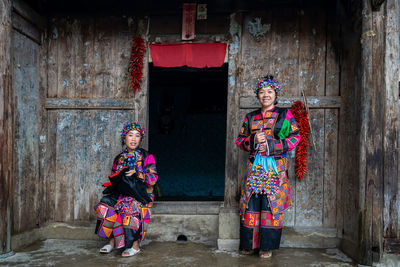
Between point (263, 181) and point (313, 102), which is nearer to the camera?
point (263, 181)

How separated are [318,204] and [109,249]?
2506 mm

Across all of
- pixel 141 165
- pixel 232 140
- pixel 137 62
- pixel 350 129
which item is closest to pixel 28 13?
pixel 137 62

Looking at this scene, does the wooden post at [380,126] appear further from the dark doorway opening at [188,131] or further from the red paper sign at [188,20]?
the dark doorway opening at [188,131]

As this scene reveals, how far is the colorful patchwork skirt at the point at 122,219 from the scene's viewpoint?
365cm

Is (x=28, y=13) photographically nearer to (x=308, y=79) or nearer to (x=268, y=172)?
(x=268, y=172)

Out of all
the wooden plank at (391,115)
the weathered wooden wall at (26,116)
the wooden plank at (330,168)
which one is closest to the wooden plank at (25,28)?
the weathered wooden wall at (26,116)

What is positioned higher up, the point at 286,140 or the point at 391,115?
the point at 391,115

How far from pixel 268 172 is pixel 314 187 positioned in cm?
94

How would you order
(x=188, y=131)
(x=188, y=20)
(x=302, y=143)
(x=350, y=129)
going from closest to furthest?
1. (x=350, y=129)
2. (x=302, y=143)
3. (x=188, y=20)
4. (x=188, y=131)

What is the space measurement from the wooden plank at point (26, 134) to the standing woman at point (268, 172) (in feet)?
8.42

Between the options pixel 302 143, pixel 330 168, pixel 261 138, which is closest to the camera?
pixel 261 138

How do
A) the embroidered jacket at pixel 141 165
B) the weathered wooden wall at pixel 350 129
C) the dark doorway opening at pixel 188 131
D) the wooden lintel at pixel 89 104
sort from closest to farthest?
1. the weathered wooden wall at pixel 350 129
2. the embroidered jacket at pixel 141 165
3. the wooden lintel at pixel 89 104
4. the dark doorway opening at pixel 188 131

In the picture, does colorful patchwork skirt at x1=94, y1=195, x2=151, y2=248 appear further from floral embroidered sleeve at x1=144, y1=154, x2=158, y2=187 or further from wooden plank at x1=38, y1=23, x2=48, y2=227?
wooden plank at x1=38, y1=23, x2=48, y2=227

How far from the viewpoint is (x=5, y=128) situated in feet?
11.8
